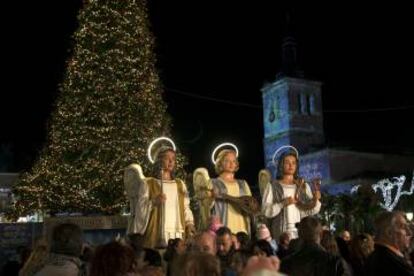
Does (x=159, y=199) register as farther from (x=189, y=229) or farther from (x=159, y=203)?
(x=189, y=229)

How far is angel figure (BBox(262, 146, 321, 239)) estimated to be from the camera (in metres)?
10.2

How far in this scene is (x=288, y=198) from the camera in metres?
10.1

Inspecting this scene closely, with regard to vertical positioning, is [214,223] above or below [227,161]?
below

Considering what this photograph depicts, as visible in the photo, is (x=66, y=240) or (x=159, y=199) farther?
(x=159, y=199)

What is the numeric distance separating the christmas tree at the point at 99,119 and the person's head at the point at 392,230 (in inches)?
586

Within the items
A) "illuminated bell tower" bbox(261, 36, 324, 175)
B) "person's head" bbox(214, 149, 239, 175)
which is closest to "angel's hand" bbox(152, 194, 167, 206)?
"person's head" bbox(214, 149, 239, 175)

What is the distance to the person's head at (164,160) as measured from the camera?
10.3 metres

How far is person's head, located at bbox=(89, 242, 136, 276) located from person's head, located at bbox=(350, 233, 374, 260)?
3084 millimetres

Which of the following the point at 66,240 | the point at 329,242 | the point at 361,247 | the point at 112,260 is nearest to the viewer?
the point at 112,260

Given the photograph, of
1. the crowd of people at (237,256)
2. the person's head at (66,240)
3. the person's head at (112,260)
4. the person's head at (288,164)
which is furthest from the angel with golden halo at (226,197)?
the person's head at (112,260)

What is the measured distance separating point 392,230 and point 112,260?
2.44 meters

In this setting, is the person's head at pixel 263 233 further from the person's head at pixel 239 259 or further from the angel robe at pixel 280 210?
the person's head at pixel 239 259

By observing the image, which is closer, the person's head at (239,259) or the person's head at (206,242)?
the person's head at (239,259)

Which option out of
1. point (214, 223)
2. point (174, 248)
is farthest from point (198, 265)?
point (214, 223)
